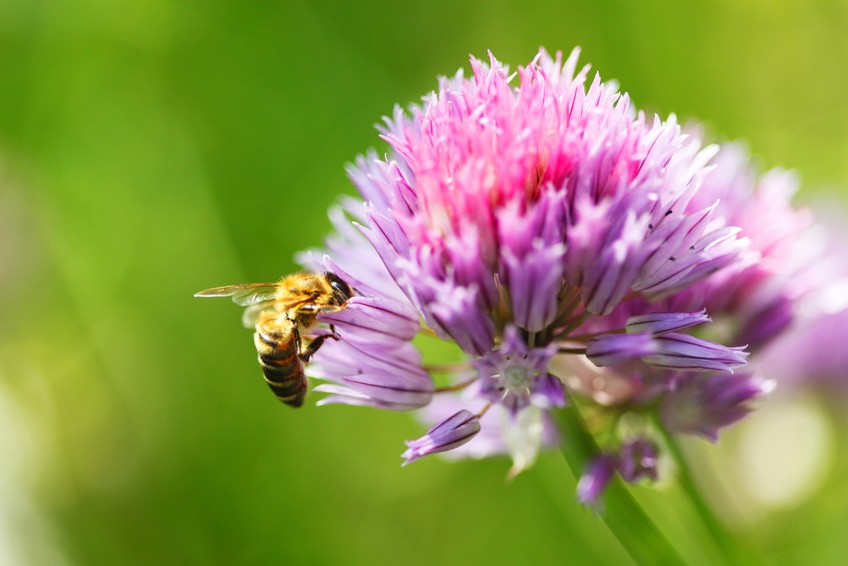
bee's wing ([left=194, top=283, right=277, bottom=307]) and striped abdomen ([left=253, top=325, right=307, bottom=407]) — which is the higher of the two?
bee's wing ([left=194, top=283, right=277, bottom=307])

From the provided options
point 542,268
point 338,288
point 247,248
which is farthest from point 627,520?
point 247,248

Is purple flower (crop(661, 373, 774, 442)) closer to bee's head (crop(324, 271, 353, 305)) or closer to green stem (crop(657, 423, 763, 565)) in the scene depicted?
green stem (crop(657, 423, 763, 565))

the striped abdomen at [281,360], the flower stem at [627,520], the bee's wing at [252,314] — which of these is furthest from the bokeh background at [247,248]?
the striped abdomen at [281,360]

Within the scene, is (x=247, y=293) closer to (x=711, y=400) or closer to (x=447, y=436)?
(x=447, y=436)

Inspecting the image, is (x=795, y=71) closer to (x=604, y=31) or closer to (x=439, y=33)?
(x=604, y=31)

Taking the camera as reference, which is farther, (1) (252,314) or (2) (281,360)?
(1) (252,314)

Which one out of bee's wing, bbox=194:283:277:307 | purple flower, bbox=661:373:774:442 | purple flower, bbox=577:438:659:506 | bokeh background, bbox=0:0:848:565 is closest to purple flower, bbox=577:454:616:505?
purple flower, bbox=577:438:659:506
